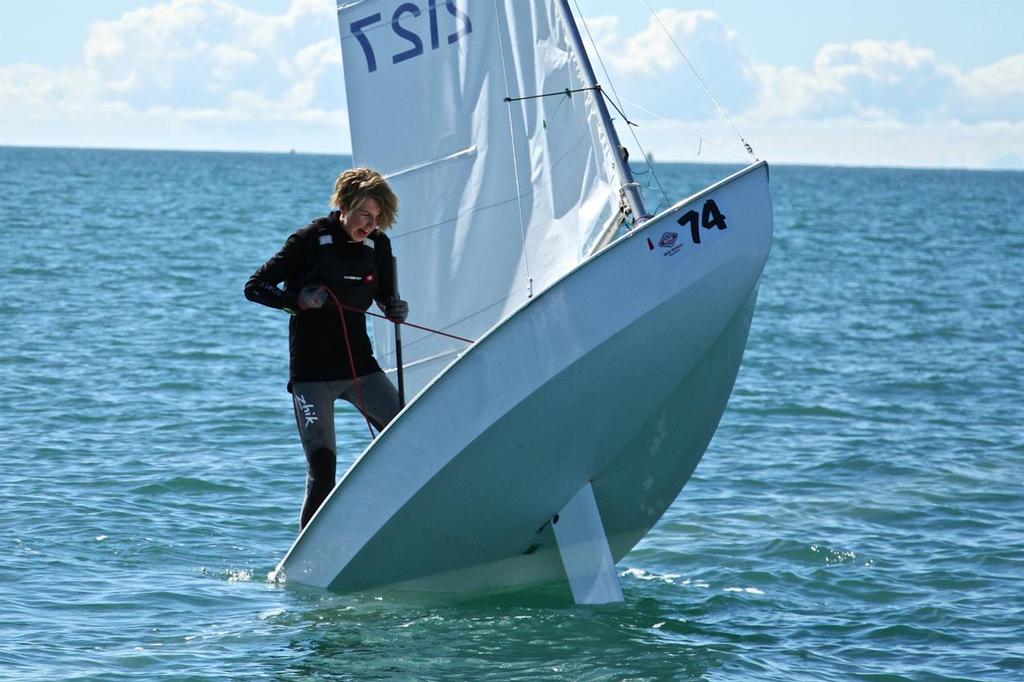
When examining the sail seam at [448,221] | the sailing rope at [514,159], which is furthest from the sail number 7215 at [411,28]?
the sail seam at [448,221]

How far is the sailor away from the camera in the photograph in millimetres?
6133

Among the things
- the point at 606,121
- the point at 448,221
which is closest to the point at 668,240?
the point at 606,121

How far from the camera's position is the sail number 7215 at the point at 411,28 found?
719 centimetres

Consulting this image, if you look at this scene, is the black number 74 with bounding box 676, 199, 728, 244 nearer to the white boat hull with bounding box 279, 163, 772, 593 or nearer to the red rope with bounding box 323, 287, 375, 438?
the white boat hull with bounding box 279, 163, 772, 593

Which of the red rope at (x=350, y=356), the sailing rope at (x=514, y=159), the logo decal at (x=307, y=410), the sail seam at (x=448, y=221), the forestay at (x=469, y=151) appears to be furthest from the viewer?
the sail seam at (x=448, y=221)


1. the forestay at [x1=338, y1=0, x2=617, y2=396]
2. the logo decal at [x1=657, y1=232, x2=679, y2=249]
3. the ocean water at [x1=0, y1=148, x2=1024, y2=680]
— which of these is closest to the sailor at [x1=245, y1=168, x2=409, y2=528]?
the ocean water at [x1=0, y1=148, x2=1024, y2=680]

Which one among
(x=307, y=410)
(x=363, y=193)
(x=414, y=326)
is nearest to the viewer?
(x=363, y=193)

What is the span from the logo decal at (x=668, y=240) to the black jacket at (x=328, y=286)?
4.40ft

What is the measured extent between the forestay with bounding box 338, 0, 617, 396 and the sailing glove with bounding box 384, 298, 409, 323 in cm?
95

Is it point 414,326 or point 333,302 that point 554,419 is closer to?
point 333,302

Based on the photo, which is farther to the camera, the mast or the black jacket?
the mast

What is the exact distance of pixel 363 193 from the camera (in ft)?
20.0

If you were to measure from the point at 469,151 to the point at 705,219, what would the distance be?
1.99 metres

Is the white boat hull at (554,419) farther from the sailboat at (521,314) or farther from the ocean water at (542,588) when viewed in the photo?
the ocean water at (542,588)
